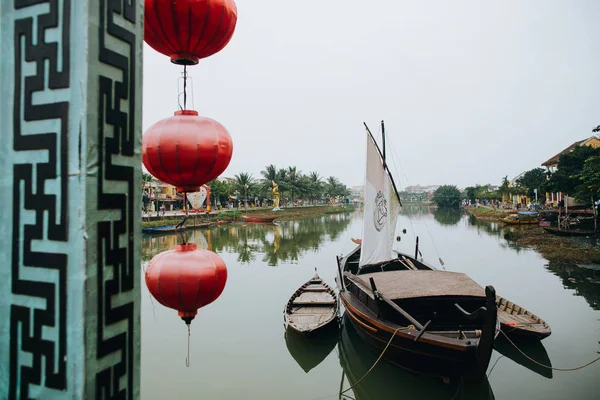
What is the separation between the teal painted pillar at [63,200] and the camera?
139 cm

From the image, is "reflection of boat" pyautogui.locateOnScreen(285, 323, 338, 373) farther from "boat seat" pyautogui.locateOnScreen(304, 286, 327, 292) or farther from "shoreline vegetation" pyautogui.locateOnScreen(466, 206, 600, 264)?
"shoreline vegetation" pyautogui.locateOnScreen(466, 206, 600, 264)

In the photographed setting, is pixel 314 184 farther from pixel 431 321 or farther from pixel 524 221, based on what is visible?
pixel 431 321

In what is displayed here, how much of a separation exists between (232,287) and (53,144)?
13.4 metres

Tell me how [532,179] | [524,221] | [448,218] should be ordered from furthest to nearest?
[448,218] < [532,179] < [524,221]

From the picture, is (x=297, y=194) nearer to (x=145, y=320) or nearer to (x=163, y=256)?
(x=145, y=320)

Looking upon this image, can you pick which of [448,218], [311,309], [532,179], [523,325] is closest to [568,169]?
[532,179]

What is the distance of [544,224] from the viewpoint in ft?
110

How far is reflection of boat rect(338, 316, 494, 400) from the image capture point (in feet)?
20.8

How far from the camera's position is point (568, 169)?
31.5 meters

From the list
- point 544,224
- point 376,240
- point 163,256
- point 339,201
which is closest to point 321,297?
point 376,240

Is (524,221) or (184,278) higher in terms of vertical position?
(184,278)

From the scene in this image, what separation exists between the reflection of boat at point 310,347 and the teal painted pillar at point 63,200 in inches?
276

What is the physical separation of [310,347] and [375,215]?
437cm

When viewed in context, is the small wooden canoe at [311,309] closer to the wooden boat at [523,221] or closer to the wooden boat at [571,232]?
the wooden boat at [571,232]
